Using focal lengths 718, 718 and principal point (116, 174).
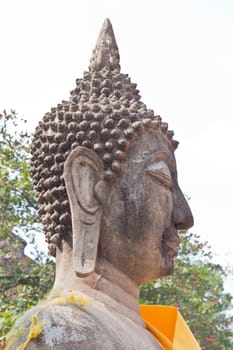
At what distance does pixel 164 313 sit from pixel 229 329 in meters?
7.32

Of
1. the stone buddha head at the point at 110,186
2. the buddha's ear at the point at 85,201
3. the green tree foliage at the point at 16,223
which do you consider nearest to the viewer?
the buddha's ear at the point at 85,201

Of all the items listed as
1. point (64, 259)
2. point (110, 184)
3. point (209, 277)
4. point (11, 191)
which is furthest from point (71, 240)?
point (209, 277)

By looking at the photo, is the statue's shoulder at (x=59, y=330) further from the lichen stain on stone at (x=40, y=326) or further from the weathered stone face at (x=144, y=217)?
the weathered stone face at (x=144, y=217)

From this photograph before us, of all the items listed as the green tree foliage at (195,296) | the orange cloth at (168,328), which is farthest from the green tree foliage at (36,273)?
the orange cloth at (168,328)

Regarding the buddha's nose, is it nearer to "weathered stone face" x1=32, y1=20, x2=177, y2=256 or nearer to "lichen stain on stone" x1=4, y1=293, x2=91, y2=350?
"weathered stone face" x1=32, y1=20, x2=177, y2=256

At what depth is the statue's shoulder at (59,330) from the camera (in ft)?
11.9

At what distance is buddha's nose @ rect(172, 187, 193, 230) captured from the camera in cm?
446

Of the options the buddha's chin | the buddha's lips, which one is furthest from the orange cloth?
the buddha's lips

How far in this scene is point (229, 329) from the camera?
467 inches

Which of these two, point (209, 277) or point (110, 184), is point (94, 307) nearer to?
point (110, 184)

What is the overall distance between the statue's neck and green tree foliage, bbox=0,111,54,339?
18.3 feet

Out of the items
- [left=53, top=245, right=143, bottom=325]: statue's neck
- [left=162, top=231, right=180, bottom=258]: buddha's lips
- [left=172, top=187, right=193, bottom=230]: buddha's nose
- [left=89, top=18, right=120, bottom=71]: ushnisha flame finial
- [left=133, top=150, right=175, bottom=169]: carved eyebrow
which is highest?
[left=89, top=18, right=120, bottom=71]: ushnisha flame finial

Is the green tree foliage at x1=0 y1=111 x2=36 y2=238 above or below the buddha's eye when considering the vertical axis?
above

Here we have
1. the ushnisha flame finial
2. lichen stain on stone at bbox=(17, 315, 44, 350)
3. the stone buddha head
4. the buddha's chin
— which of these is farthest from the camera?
the ushnisha flame finial
